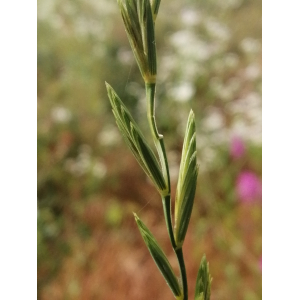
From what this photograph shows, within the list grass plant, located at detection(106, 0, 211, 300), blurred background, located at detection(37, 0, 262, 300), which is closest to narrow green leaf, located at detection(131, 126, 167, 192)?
grass plant, located at detection(106, 0, 211, 300)

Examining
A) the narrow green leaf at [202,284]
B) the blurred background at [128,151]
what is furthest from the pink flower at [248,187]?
the narrow green leaf at [202,284]

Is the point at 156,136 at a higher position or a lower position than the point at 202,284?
higher

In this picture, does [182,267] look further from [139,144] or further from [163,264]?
[139,144]

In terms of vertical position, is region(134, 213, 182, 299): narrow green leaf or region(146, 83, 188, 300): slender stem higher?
region(146, 83, 188, 300): slender stem

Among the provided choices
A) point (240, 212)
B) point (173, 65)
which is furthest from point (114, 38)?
point (240, 212)

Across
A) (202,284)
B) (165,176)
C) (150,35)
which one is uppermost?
(150,35)

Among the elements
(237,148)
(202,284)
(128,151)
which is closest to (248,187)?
(237,148)

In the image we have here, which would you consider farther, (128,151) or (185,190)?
(128,151)

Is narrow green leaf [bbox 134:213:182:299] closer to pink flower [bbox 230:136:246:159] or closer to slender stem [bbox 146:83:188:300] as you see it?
slender stem [bbox 146:83:188:300]
